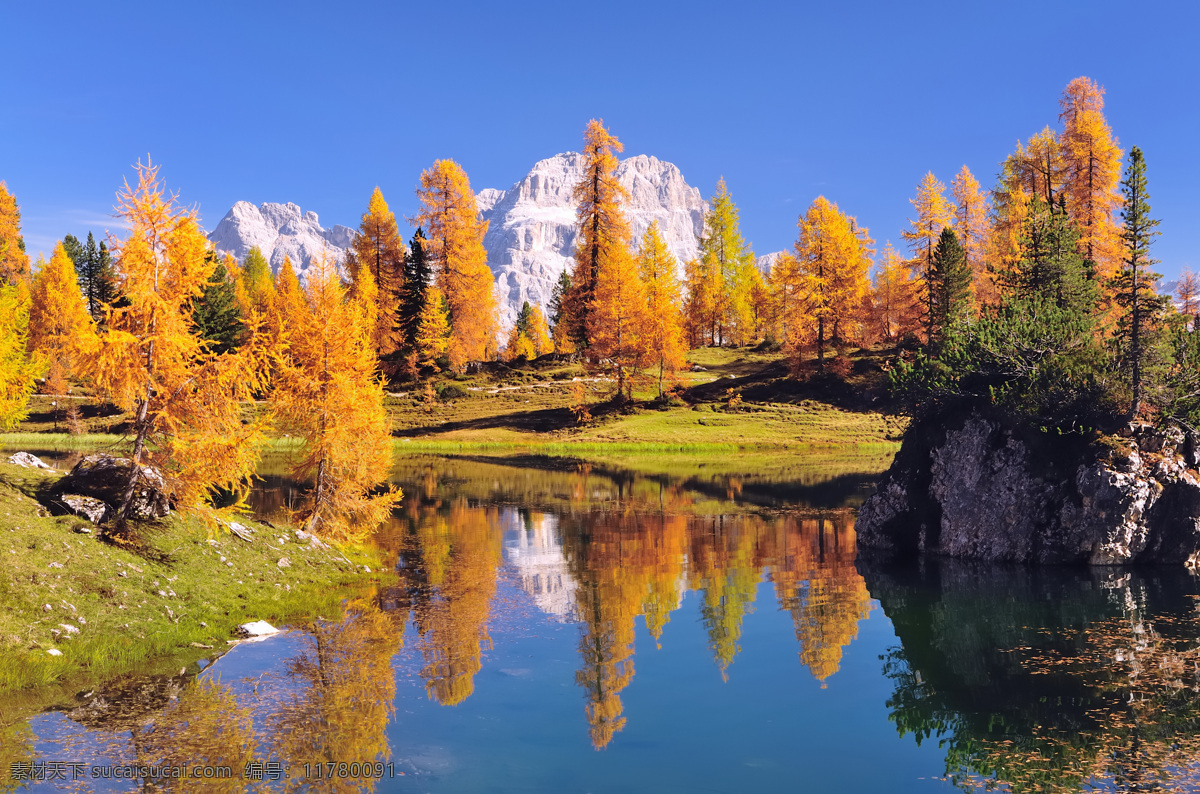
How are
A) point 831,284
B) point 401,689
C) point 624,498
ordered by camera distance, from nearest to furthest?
point 401,689 → point 624,498 → point 831,284

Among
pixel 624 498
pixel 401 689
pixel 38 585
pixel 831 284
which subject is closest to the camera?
pixel 401 689

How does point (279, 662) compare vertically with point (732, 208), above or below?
below

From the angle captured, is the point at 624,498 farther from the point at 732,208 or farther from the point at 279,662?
the point at 732,208

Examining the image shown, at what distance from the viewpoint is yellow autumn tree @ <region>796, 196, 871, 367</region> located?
69.1 m

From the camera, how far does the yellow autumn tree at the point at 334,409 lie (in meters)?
22.4

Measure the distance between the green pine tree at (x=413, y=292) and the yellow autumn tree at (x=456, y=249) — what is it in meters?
1.49

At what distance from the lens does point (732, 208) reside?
9569 centimetres

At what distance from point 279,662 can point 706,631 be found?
8727mm

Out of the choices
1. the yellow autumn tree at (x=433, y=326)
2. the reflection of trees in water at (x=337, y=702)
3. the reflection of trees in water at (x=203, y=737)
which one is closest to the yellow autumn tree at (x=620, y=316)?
the yellow autumn tree at (x=433, y=326)

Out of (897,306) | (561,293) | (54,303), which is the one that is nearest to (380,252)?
(561,293)

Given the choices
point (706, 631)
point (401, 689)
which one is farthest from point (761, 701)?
point (401, 689)

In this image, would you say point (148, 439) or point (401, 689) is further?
point (148, 439)

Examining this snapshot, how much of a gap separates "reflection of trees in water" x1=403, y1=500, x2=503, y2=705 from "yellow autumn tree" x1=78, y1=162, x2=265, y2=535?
5.71m

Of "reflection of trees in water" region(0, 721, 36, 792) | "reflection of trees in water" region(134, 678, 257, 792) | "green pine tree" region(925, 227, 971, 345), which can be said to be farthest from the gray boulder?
"green pine tree" region(925, 227, 971, 345)
